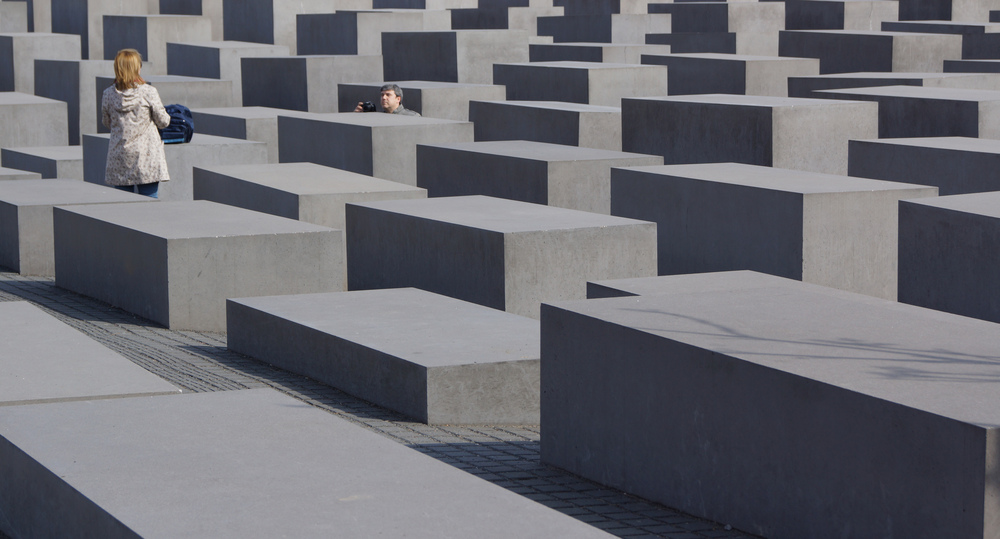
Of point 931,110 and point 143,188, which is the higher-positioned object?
point 931,110

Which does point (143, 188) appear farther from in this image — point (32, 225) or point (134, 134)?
point (32, 225)

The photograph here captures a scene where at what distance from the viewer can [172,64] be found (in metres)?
24.2

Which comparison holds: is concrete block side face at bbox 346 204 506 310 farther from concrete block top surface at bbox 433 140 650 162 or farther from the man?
the man

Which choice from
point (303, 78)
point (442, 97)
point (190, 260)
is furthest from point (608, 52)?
point (190, 260)

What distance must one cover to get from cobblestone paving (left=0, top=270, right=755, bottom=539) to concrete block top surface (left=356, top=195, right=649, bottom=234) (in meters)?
1.81

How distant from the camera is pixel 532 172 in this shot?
1141 centimetres

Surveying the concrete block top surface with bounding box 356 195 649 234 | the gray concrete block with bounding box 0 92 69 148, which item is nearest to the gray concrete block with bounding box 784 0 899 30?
the gray concrete block with bounding box 0 92 69 148

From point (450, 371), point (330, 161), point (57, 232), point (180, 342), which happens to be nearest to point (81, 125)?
point (330, 161)

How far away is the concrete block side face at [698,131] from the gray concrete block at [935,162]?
878mm

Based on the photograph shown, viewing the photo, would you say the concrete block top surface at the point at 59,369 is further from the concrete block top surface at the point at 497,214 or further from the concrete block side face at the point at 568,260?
the concrete block top surface at the point at 497,214

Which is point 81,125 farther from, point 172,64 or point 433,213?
point 433,213

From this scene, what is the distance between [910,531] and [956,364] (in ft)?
2.28

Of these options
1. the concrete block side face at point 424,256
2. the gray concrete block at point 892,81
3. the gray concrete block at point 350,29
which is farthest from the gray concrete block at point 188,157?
the gray concrete block at point 350,29

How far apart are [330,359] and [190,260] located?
201 centimetres
